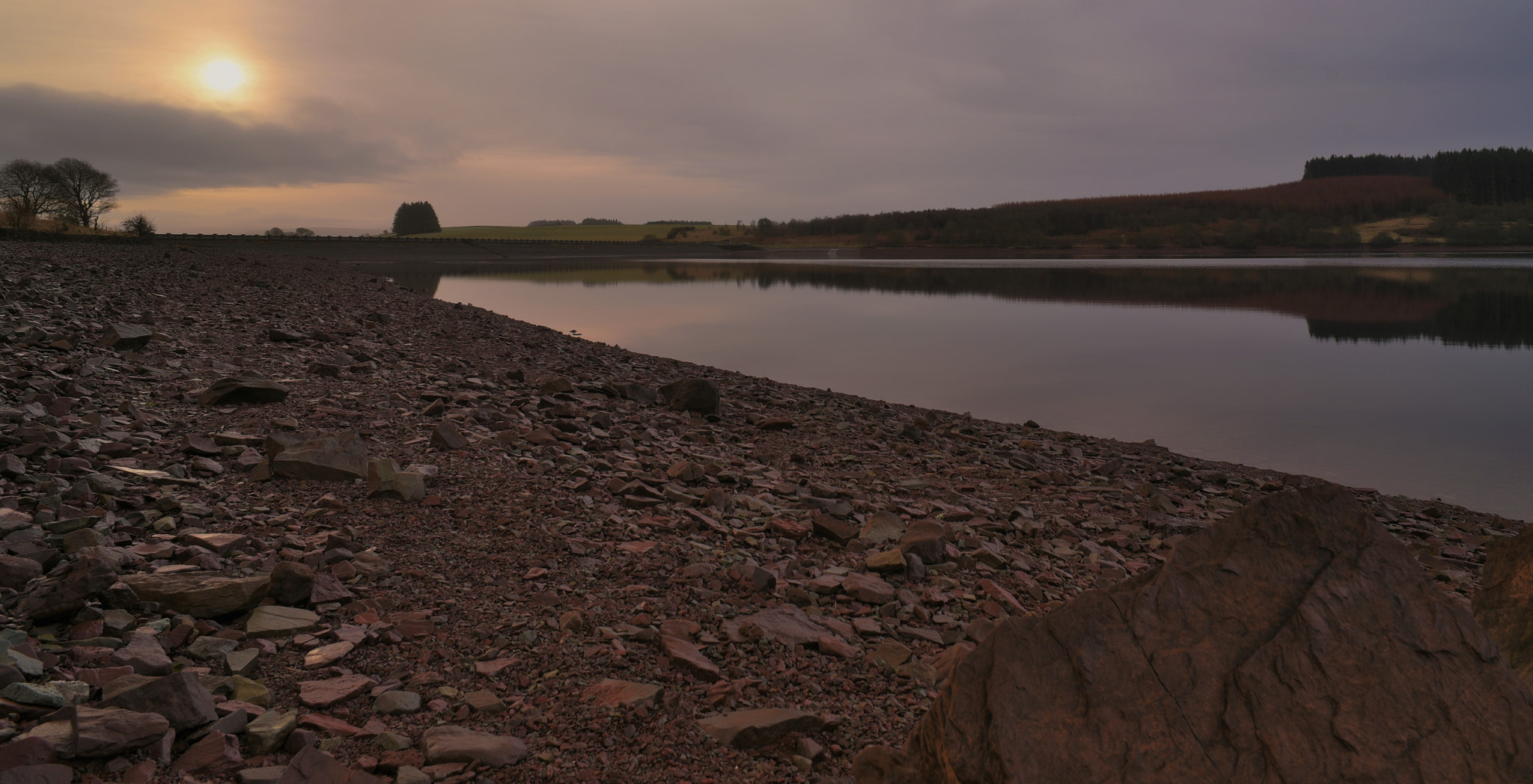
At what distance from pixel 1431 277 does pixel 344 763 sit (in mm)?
83868

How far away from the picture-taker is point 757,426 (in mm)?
11062

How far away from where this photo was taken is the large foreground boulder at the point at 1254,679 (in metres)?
2.26

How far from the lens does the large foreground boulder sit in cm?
226

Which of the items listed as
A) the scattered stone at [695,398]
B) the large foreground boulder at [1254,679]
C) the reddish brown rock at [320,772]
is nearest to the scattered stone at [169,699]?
the reddish brown rock at [320,772]

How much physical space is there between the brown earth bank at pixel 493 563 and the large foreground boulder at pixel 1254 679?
266 mm

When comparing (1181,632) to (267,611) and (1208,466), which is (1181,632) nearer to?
(267,611)

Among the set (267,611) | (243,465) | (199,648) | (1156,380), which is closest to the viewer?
(199,648)

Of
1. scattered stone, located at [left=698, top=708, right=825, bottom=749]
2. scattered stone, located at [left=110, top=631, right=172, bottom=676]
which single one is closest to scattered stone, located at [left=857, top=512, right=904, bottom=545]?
scattered stone, located at [left=698, top=708, right=825, bottom=749]

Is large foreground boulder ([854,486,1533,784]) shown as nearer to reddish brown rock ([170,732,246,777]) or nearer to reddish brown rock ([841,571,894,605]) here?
reddish brown rock ([841,571,894,605])

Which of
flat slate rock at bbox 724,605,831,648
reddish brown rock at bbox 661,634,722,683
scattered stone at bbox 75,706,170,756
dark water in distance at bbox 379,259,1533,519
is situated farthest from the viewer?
dark water in distance at bbox 379,259,1533,519

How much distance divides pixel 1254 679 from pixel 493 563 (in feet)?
14.2

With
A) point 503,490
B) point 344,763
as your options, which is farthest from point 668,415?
point 344,763

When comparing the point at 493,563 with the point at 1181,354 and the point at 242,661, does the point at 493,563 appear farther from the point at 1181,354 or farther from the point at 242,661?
the point at 1181,354

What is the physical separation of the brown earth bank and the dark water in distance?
389 centimetres
